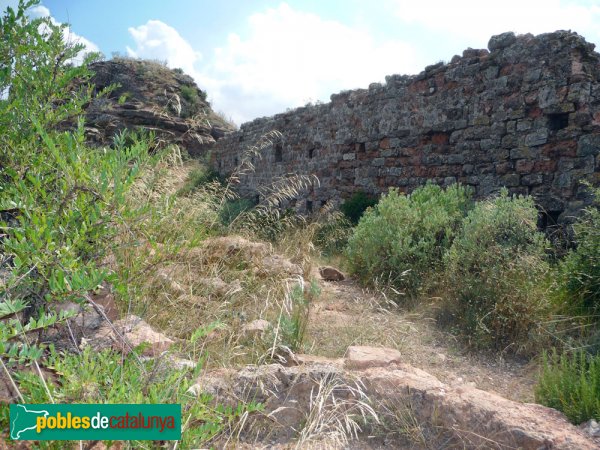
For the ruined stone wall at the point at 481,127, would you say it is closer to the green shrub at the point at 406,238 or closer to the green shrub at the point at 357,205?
the green shrub at the point at 357,205

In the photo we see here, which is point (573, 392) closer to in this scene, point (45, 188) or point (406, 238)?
point (406, 238)

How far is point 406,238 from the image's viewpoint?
4859 mm

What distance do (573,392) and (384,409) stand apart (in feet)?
3.12

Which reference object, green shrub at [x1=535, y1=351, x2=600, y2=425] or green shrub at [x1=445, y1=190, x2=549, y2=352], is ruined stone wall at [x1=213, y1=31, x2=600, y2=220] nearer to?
→ green shrub at [x1=445, y1=190, x2=549, y2=352]

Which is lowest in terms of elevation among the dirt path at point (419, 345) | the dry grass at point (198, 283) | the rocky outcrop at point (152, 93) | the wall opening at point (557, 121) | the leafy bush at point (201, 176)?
the dirt path at point (419, 345)

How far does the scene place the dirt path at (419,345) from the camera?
312 centimetres

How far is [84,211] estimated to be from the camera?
2201 mm

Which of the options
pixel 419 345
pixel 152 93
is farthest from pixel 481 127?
pixel 152 93

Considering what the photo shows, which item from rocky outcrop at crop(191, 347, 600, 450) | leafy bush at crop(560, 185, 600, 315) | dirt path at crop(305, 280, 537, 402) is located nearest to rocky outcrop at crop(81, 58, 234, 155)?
dirt path at crop(305, 280, 537, 402)

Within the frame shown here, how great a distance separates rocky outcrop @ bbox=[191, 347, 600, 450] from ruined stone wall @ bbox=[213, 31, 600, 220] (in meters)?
3.14

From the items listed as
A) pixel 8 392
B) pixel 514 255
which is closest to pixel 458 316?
pixel 514 255

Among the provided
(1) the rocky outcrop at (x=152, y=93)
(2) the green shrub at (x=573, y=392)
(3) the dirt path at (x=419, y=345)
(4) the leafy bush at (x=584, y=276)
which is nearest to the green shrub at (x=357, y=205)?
(3) the dirt path at (x=419, y=345)

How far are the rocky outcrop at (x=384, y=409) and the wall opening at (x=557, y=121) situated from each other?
3.77 meters

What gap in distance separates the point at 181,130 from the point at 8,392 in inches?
527
